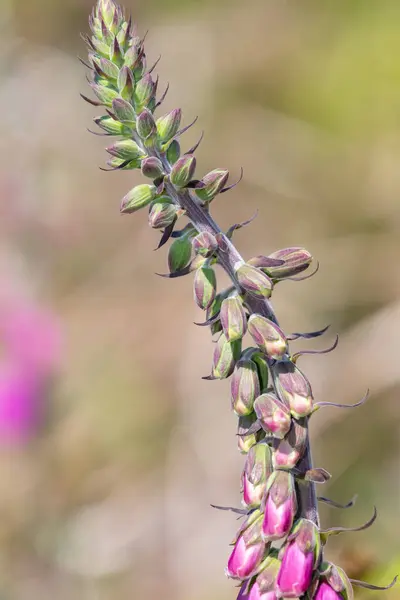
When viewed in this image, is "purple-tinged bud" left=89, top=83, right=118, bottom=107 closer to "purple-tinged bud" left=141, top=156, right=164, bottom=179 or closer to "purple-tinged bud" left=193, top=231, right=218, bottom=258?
"purple-tinged bud" left=141, top=156, right=164, bottom=179

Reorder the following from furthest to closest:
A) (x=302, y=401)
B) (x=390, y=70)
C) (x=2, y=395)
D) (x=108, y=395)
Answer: (x=390, y=70) → (x=108, y=395) → (x=2, y=395) → (x=302, y=401)

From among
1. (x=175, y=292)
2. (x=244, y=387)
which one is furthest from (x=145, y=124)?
(x=175, y=292)

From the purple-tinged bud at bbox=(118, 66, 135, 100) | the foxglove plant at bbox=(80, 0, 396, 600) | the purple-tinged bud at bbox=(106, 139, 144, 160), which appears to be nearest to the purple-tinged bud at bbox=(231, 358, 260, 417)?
the foxglove plant at bbox=(80, 0, 396, 600)

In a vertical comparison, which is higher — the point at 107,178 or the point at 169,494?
the point at 107,178

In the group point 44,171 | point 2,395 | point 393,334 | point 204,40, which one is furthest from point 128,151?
point 204,40

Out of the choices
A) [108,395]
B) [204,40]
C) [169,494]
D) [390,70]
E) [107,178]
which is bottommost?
[169,494]

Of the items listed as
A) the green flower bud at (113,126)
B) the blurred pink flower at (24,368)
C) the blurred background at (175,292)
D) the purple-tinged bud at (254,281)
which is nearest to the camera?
the purple-tinged bud at (254,281)

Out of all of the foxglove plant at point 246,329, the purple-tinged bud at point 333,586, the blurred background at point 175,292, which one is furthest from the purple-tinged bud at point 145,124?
the blurred background at point 175,292

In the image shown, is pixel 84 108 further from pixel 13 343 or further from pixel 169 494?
pixel 169 494

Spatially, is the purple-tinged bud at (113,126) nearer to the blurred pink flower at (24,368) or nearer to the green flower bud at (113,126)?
the green flower bud at (113,126)
